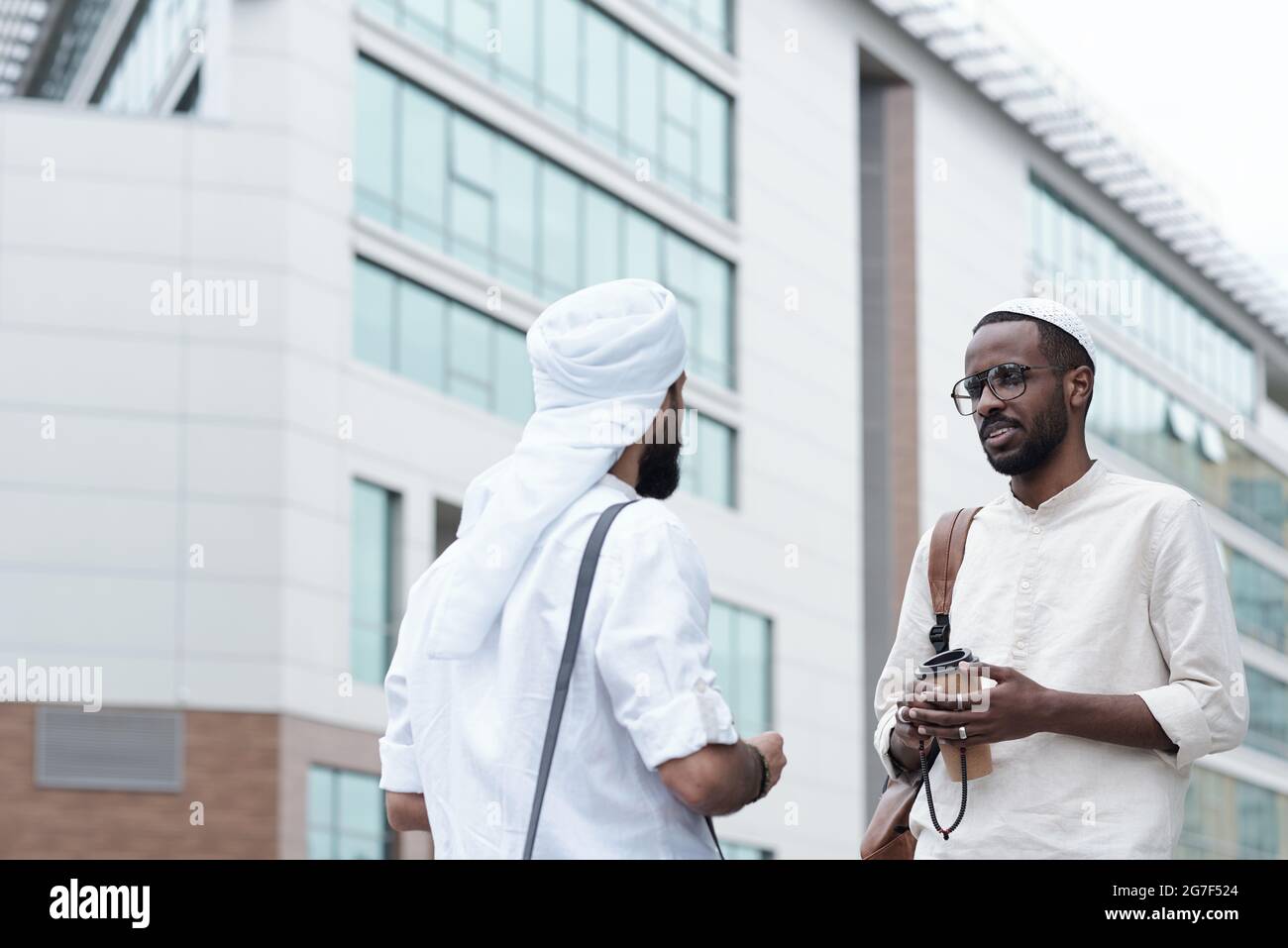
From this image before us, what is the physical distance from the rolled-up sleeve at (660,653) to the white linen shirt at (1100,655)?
81 cm

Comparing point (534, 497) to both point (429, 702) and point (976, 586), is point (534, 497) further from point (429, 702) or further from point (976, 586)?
point (976, 586)

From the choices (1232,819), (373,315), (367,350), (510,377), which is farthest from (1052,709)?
(1232,819)

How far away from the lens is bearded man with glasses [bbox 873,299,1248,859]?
380 cm

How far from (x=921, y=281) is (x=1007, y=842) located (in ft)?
130

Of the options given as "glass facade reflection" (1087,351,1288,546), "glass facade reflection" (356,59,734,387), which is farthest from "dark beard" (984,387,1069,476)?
"glass facade reflection" (1087,351,1288,546)

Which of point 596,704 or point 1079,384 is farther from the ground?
point 1079,384

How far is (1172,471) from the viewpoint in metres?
51.4

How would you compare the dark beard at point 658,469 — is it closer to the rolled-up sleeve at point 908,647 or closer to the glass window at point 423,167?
the rolled-up sleeve at point 908,647

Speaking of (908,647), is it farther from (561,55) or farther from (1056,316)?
(561,55)

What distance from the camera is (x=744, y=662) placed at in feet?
119

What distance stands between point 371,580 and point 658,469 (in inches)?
1023

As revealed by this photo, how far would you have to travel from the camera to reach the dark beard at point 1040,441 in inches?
161

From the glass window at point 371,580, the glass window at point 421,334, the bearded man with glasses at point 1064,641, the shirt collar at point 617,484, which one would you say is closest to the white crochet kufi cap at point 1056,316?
the bearded man with glasses at point 1064,641

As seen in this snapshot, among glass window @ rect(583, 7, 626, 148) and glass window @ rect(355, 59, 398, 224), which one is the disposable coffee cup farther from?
glass window @ rect(583, 7, 626, 148)
